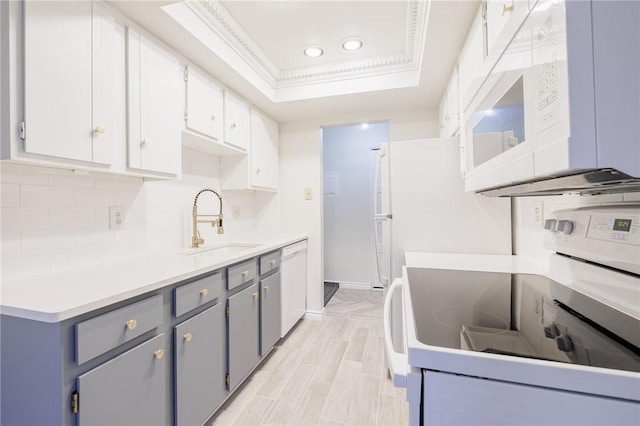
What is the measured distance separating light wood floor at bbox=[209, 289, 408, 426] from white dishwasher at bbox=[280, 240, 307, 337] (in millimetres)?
176

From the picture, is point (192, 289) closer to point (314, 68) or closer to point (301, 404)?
point (301, 404)

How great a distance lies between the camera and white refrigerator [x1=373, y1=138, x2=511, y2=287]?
1.77 meters

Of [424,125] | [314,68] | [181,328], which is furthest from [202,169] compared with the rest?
[424,125]

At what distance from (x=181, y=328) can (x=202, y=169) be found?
1448 mm

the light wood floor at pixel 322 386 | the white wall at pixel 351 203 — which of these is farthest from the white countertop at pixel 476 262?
the white wall at pixel 351 203

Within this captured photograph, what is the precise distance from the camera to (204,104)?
1976mm

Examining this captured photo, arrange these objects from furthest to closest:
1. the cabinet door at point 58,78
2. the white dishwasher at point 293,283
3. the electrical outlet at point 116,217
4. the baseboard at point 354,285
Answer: the baseboard at point 354,285
the white dishwasher at point 293,283
the electrical outlet at point 116,217
the cabinet door at point 58,78

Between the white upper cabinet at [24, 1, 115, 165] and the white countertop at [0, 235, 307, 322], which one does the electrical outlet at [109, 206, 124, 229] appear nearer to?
the white countertop at [0, 235, 307, 322]

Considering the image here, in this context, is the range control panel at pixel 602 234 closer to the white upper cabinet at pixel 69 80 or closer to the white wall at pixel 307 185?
the white upper cabinet at pixel 69 80

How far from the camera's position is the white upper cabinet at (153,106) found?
1.44 metres

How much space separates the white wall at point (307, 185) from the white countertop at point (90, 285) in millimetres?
1552

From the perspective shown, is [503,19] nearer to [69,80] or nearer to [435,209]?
[435,209]

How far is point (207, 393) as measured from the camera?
1464 millimetres

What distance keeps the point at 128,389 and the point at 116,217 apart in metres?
0.95
